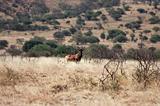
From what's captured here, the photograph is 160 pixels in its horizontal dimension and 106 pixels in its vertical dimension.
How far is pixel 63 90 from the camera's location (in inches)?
531

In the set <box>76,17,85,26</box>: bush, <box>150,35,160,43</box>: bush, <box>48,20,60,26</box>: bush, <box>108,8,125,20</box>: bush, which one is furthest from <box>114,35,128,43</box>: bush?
<box>108,8,125,20</box>: bush

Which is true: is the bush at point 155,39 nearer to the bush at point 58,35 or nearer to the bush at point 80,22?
the bush at point 58,35

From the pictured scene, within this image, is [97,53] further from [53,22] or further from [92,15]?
[92,15]

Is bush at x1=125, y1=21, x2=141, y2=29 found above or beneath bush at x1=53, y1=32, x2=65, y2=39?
beneath

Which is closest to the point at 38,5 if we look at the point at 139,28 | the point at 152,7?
the point at 152,7

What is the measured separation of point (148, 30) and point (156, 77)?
3031 inches

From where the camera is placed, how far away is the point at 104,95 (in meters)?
12.9

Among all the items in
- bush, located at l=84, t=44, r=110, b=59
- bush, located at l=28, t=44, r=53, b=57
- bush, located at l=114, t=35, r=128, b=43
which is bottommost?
bush, located at l=114, t=35, r=128, b=43

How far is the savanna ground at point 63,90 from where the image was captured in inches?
475

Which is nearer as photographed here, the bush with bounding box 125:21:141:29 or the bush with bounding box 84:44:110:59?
the bush with bounding box 84:44:110:59

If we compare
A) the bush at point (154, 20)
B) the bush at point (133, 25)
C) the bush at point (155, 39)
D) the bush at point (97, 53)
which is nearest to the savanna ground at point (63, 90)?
the bush at point (97, 53)

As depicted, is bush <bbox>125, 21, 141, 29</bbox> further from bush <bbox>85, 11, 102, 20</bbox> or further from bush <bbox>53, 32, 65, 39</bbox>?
bush <bbox>53, 32, 65, 39</bbox>

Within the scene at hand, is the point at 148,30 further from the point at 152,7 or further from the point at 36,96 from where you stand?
the point at 36,96

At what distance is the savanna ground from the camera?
39.6 feet
